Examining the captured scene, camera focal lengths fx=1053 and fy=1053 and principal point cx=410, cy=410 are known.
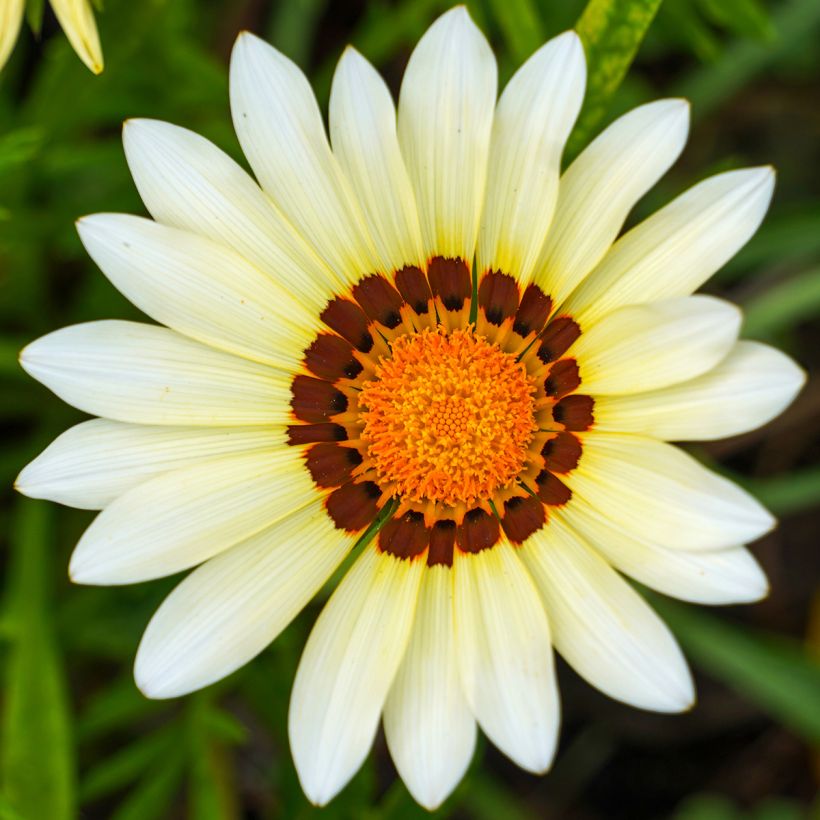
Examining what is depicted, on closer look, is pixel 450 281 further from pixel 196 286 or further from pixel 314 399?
pixel 196 286

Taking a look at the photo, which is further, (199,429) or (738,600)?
(199,429)

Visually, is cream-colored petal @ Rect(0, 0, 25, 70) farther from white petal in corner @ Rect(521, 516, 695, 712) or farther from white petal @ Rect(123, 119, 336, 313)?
white petal in corner @ Rect(521, 516, 695, 712)

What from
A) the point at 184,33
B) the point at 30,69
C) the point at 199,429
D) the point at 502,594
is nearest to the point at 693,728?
the point at 502,594

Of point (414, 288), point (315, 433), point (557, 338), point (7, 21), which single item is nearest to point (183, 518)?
point (315, 433)

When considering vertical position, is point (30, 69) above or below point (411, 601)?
above

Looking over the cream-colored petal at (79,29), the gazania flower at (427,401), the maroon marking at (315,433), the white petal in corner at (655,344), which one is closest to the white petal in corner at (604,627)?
the gazania flower at (427,401)

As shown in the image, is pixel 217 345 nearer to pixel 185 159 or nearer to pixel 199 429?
pixel 199 429

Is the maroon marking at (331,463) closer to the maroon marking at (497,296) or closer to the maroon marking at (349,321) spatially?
the maroon marking at (349,321)
